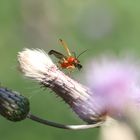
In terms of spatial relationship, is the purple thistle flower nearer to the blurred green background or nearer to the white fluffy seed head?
the white fluffy seed head

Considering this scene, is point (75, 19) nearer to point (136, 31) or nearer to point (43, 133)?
point (136, 31)

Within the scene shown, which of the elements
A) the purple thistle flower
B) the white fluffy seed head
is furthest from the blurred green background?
the purple thistle flower

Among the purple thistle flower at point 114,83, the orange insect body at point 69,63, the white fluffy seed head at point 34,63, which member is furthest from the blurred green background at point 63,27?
the purple thistle flower at point 114,83

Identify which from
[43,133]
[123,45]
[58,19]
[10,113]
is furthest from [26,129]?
[10,113]

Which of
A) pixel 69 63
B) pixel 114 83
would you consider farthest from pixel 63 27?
pixel 114 83

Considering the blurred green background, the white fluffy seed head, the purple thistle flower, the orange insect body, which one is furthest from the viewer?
the blurred green background
